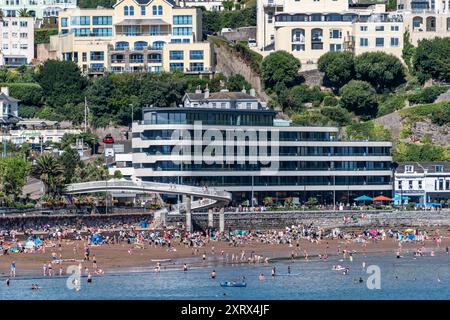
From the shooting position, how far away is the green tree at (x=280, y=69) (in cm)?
12788

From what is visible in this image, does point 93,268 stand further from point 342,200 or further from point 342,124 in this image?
point 342,124

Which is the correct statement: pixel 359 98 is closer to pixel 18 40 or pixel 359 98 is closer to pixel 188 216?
pixel 188 216

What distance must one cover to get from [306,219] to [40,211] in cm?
2239

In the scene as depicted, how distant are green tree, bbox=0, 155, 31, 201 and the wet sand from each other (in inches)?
624

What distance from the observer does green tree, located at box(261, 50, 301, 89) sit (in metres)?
128

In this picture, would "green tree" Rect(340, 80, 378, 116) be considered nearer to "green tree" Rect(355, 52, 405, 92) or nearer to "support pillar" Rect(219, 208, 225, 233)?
"green tree" Rect(355, 52, 405, 92)

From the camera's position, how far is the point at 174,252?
246ft

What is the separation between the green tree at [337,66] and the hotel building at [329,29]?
3.27 metres

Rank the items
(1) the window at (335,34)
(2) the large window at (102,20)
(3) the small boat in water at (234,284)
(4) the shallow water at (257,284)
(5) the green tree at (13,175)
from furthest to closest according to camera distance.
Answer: (2) the large window at (102,20), (1) the window at (335,34), (5) the green tree at (13,175), (3) the small boat in water at (234,284), (4) the shallow water at (257,284)

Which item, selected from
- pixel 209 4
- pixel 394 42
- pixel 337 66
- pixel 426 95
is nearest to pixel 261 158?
pixel 337 66

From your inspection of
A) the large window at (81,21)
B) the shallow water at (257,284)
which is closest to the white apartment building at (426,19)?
the large window at (81,21)

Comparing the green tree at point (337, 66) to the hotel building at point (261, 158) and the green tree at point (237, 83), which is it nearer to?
the green tree at point (237, 83)

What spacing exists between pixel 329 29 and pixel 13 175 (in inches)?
2091

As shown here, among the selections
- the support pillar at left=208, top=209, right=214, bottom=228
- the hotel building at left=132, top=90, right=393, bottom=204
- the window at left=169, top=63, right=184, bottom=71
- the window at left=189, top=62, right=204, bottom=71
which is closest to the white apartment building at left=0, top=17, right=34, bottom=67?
the window at left=169, top=63, right=184, bottom=71
